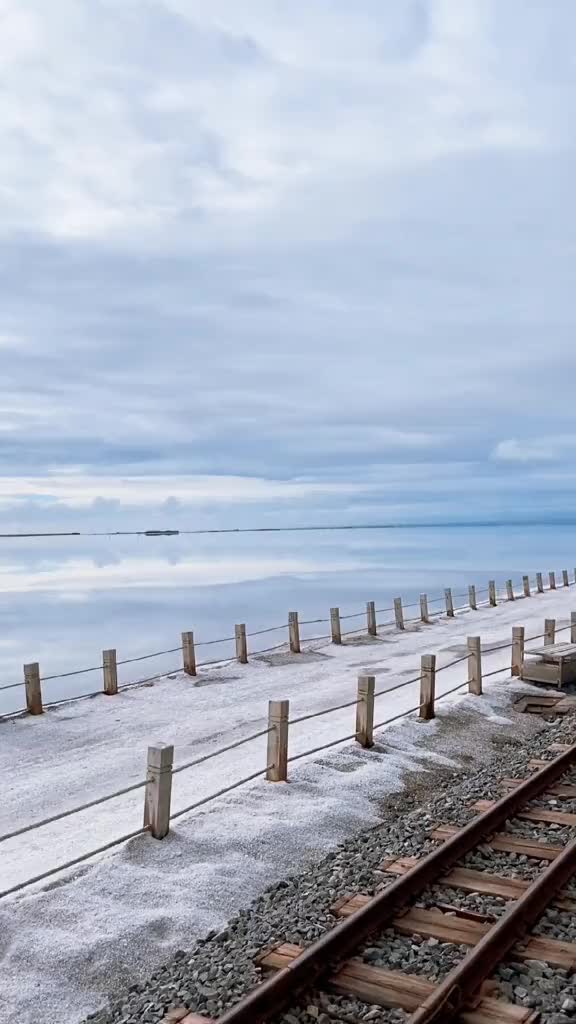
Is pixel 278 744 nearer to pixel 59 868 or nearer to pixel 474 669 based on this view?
pixel 59 868

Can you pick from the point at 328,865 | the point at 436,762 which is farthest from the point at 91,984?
the point at 436,762

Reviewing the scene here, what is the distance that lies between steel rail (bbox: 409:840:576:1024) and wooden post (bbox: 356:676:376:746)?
4543 millimetres

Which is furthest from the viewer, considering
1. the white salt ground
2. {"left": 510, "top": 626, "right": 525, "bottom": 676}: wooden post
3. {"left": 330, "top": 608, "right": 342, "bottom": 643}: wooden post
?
→ {"left": 330, "top": 608, "right": 342, "bottom": 643}: wooden post

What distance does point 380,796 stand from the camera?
1050 cm

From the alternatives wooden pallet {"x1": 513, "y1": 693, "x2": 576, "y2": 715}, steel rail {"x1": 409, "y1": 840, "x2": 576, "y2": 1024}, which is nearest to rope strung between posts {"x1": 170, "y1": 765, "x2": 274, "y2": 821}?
steel rail {"x1": 409, "y1": 840, "x2": 576, "y2": 1024}

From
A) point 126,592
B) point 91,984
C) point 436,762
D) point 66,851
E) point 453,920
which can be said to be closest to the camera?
point 91,984

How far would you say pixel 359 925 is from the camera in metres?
6.44

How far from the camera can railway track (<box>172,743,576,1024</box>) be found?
5.45 m

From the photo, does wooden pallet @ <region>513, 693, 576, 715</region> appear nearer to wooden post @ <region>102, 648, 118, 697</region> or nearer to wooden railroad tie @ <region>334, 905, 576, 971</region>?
wooden post @ <region>102, 648, 118, 697</region>

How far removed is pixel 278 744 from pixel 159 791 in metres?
2.23

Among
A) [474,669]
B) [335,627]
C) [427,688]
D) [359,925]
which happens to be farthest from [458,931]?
[335,627]

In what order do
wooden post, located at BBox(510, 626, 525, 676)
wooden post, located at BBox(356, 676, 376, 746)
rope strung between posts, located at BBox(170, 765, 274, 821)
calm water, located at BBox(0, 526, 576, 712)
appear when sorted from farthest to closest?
calm water, located at BBox(0, 526, 576, 712), wooden post, located at BBox(510, 626, 525, 676), wooden post, located at BBox(356, 676, 376, 746), rope strung between posts, located at BBox(170, 765, 274, 821)

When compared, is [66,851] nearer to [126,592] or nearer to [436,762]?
[436,762]

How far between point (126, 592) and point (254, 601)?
18383 millimetres
